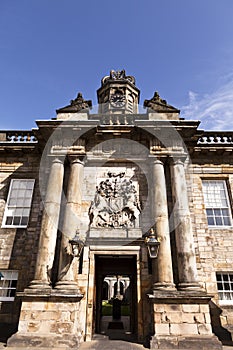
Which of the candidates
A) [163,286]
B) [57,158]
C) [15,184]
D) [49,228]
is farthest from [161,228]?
[15,184]

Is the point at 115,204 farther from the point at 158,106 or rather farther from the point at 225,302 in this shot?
the point at 225,302

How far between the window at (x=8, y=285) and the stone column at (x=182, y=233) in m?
6.38

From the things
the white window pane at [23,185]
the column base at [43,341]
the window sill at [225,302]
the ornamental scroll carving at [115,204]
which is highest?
the white window pane at [23,185]

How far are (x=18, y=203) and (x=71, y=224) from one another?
3.48 meters

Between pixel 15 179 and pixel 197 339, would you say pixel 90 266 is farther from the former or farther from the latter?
pixel 15 179

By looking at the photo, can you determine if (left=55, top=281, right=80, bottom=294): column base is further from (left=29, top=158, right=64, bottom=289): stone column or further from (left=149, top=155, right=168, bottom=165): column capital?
(left=149, top=155, right=168, bottom=165): column capital

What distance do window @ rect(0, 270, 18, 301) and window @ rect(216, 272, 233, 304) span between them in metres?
7.94

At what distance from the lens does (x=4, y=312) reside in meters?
9.12

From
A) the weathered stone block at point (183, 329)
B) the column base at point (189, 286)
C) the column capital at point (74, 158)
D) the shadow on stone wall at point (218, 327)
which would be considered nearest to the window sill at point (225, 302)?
the shadow on stone wall at point (218, 327)

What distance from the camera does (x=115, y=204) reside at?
9.73m

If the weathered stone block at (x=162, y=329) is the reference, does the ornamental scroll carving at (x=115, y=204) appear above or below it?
above

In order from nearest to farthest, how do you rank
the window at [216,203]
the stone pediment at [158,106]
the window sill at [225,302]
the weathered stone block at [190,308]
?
the weathered stone block at [190,308], the window sill at [225,302], the window at [216,203], the stone pediment at [158,106]

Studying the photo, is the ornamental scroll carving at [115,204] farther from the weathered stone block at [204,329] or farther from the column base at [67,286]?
the weathered stone block at [204,329]

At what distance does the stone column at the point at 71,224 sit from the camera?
8203 millimetres
